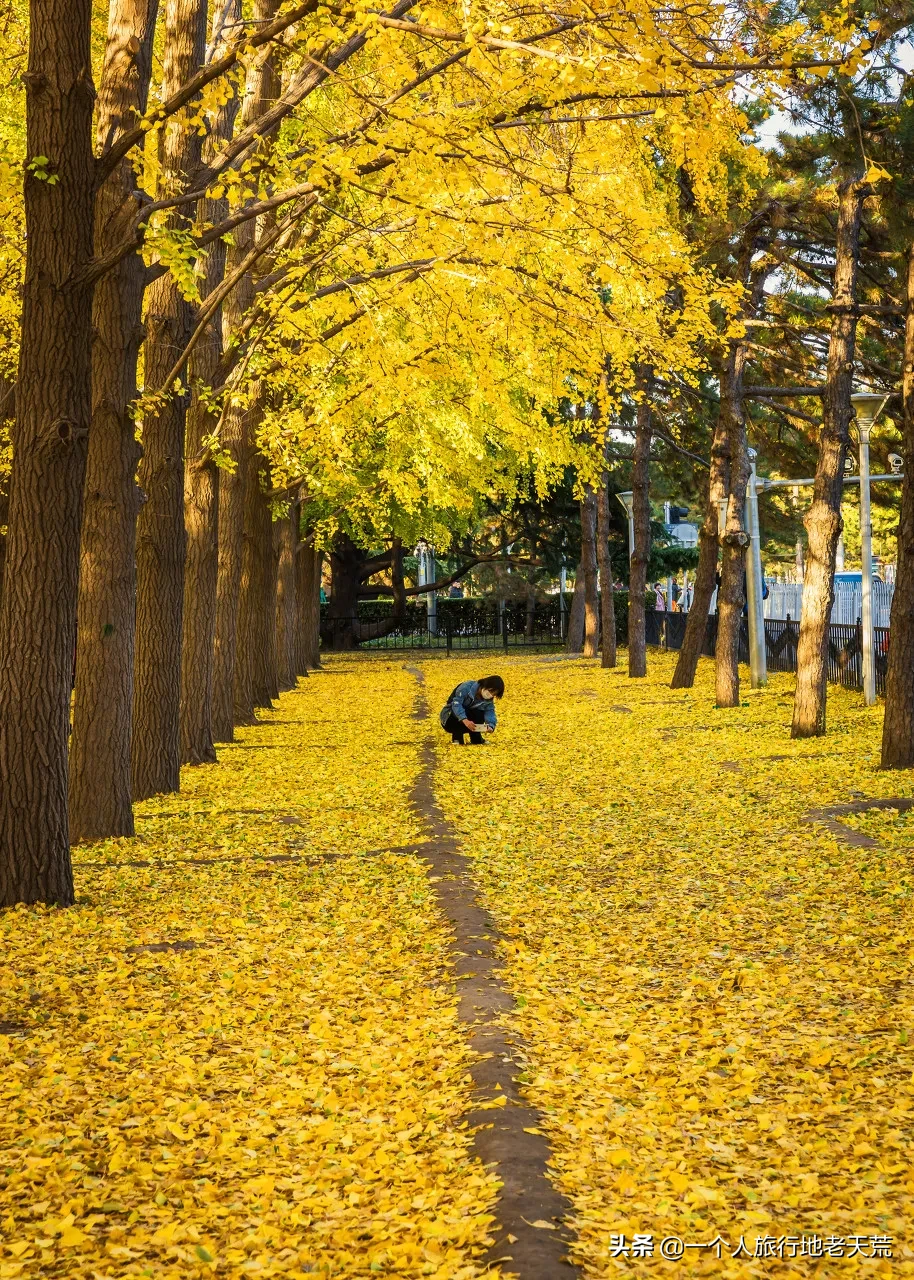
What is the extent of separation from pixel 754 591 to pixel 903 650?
37.7 ft

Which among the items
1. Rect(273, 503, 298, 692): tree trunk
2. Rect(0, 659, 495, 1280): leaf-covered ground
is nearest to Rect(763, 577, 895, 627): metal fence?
Rect(273, 503, 298, 692): tree trunk

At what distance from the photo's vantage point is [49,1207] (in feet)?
15.4

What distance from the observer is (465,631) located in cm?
5294

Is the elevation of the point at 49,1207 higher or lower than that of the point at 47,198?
lower

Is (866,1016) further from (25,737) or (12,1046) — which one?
(25,737)

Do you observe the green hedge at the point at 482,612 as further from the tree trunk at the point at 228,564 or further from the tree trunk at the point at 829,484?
the tree trunk at the point at 829,484

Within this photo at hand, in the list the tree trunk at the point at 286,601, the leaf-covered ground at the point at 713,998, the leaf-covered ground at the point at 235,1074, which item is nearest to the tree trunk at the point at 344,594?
the tree trunk at the point at 286,601

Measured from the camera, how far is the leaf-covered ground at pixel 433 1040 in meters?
4.50

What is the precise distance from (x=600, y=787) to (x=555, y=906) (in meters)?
5.63

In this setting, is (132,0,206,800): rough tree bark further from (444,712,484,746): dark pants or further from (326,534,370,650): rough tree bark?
(326,534,370,650): rough tree bark

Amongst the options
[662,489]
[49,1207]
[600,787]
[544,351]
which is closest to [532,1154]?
[49,1207]

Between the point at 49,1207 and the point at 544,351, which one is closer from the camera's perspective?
the point at 49,1207

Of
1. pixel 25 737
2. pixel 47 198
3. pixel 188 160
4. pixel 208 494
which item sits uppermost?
pixel 188 160

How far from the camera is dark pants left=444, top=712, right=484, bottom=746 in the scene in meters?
19.4
